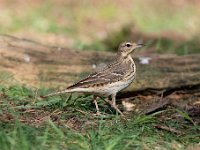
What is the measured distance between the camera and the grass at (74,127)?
6316mm

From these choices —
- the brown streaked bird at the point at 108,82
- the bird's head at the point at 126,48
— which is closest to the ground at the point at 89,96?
the brown streaked bird at the point at 108,82

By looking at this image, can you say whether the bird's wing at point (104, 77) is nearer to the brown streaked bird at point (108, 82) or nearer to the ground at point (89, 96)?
the brown streaked bird at point (108, 82)

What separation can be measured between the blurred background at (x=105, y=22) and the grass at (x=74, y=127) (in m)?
3.95

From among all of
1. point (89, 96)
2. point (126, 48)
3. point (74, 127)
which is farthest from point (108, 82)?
point (74, 127)

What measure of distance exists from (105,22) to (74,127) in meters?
9.45

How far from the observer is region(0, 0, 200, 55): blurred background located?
13391mm

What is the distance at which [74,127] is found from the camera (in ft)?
23.1

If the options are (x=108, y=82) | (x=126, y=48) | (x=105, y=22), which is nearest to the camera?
(x=108, y=82)

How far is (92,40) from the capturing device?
14.2m

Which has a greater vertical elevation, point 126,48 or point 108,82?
point 126,48

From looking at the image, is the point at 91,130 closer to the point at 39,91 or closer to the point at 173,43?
the point at 39,91

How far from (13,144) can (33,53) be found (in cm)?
356

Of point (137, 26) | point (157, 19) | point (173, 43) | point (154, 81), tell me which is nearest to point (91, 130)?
point (154, 81)

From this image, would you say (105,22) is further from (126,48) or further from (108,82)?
(108,82)
